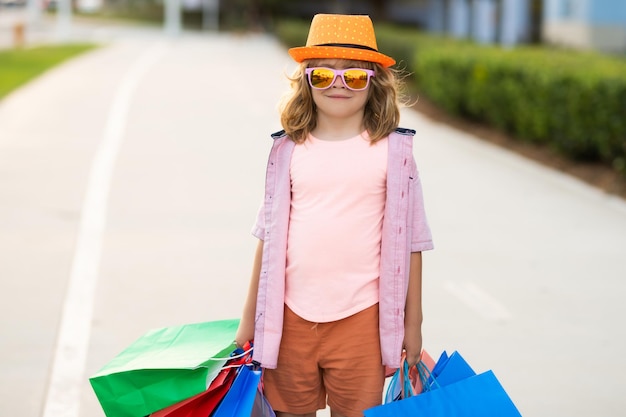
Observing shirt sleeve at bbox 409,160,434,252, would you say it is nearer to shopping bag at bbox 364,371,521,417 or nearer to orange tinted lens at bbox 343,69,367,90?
orange tinted lens at bbox 343,69,367,90

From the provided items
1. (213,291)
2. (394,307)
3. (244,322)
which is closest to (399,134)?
(394,307)

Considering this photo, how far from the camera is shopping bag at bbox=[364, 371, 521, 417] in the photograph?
10.7ft

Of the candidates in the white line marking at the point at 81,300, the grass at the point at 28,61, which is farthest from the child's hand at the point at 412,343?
the grass at the point at 28,61

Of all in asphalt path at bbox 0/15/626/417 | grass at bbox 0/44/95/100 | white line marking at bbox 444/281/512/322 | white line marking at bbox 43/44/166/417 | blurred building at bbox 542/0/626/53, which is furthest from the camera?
blurred building at bbox 542/0/626/53

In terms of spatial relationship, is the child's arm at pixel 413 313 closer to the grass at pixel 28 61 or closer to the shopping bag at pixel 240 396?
the shopping bag at pixel 240 396

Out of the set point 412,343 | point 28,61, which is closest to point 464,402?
point 412,343

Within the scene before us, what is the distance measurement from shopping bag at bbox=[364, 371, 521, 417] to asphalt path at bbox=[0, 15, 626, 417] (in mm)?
1747

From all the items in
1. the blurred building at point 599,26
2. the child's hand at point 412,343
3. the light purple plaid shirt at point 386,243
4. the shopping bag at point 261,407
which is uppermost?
the light purple plaid shirt at point 386,243

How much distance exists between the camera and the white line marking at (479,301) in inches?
262

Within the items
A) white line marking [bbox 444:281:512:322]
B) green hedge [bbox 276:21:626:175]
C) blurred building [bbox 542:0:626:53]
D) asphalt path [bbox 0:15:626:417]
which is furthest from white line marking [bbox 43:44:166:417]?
blurred building [bbox 542:0:626:53]

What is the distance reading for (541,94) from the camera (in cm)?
1364

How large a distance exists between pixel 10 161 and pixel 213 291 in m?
6.31

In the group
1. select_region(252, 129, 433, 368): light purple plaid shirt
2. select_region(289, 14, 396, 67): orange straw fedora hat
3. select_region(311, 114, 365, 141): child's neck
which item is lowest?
select_region(252, 129, 433, 368): light purple plaid shirt

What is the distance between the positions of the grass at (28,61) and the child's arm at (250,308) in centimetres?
1793
